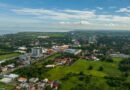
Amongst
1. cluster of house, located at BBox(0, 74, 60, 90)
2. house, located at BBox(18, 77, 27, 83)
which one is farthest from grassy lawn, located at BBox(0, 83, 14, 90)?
house, located at BBox(18, 77, 27, 83)

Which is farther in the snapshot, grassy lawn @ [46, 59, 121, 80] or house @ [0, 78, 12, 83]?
grassy lawn @ [46, 59, 121, 80]

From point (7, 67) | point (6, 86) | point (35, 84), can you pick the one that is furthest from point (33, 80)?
point (7, 67)

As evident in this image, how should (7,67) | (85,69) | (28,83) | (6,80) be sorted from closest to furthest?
1. (28,83)
2. (6,80)
3. (85,69)
4. (7,67)

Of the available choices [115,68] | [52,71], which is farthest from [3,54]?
[115,68]

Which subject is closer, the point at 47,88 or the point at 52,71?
the point at 47,88

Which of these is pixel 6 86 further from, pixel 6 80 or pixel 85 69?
pixel 85 69

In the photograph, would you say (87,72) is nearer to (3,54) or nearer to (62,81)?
(62,81)

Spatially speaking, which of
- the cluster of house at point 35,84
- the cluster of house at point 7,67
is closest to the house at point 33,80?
the cluster of house at point 35,84

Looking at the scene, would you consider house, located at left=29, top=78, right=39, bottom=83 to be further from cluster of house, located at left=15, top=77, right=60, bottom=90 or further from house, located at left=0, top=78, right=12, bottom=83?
house, located at left=0, top=78, right=12, bottom=83
